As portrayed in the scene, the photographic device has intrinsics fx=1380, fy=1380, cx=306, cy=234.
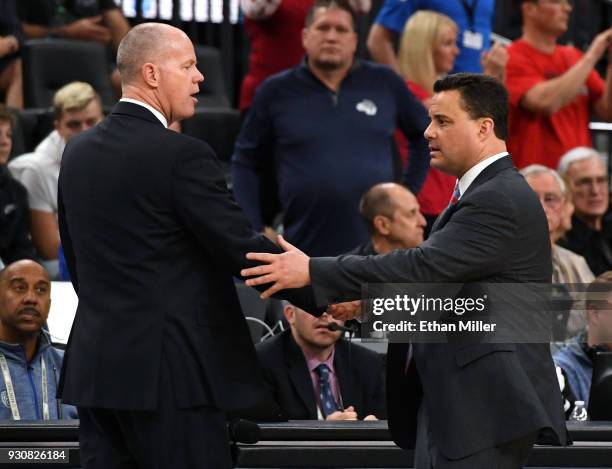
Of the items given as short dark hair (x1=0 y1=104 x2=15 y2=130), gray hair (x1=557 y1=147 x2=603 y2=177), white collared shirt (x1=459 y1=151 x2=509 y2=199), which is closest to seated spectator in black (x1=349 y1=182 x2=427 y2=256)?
gray hair (x1=557 y1=147 x2=603 y2=177)

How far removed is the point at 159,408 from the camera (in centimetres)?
371

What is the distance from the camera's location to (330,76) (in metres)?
6.70

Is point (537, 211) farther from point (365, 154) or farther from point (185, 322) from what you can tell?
point (365, 154)

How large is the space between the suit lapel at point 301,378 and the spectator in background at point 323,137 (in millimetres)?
1294

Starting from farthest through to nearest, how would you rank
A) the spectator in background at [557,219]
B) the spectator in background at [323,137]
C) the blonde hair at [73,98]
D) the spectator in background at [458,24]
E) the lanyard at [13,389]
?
the spectator in background at [458,24] → the blonde hair at [73,98] → the spectator in background at [323,137] → the spectator in background at [557,219] → the lanyard at [13,389]

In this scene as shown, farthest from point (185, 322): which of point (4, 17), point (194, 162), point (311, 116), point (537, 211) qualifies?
point (4, 17)

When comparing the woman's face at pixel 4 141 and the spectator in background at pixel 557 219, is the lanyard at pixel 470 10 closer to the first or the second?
the spectator in background at pixel 557 219

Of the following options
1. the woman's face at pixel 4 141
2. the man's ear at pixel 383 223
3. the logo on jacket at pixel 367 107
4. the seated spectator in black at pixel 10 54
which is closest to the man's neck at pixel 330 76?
the logo on jacket at pixel 367 107

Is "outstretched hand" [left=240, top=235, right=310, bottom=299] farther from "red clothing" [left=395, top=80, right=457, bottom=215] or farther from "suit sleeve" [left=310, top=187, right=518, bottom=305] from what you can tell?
"red clothing" [left=395, top=80, right=457, bottom=215]

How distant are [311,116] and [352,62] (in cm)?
41

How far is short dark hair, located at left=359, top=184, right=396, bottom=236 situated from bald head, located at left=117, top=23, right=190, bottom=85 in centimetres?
238

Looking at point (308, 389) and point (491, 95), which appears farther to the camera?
point (308, 389)

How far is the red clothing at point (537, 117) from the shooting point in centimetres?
752

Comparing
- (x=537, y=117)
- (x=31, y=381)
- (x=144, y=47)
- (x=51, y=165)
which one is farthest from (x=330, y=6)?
(x=144, y=47)
